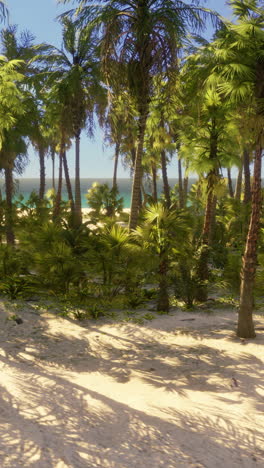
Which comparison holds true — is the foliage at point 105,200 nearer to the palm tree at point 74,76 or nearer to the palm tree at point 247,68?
the palm tree at point 74,76

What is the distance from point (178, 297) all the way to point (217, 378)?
15.2 feet

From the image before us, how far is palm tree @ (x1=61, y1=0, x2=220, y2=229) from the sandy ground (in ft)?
25.0

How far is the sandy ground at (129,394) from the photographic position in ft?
17.5

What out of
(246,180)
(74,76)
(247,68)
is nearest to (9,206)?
(74,76)

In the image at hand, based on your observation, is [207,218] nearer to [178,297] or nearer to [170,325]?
[178,297]

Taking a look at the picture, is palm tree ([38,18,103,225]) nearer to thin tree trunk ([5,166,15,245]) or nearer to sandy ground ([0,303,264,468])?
thin tree trunk ([5,166,15,245])

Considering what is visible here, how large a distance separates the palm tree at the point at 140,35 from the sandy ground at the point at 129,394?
7635 millimetres

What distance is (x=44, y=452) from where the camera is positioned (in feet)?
17.3

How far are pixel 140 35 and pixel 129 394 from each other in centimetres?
968

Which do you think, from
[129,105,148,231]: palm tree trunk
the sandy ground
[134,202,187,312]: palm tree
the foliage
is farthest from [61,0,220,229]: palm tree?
the foliage

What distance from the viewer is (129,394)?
7.09m

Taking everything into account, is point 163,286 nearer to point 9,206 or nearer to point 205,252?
point 205,252

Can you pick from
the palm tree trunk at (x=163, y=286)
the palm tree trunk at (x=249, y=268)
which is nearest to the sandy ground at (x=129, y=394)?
the palm tree trunk at (x=249, y=268)

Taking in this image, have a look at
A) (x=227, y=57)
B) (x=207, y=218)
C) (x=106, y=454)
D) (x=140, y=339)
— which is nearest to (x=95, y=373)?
(x=140, y=339)
